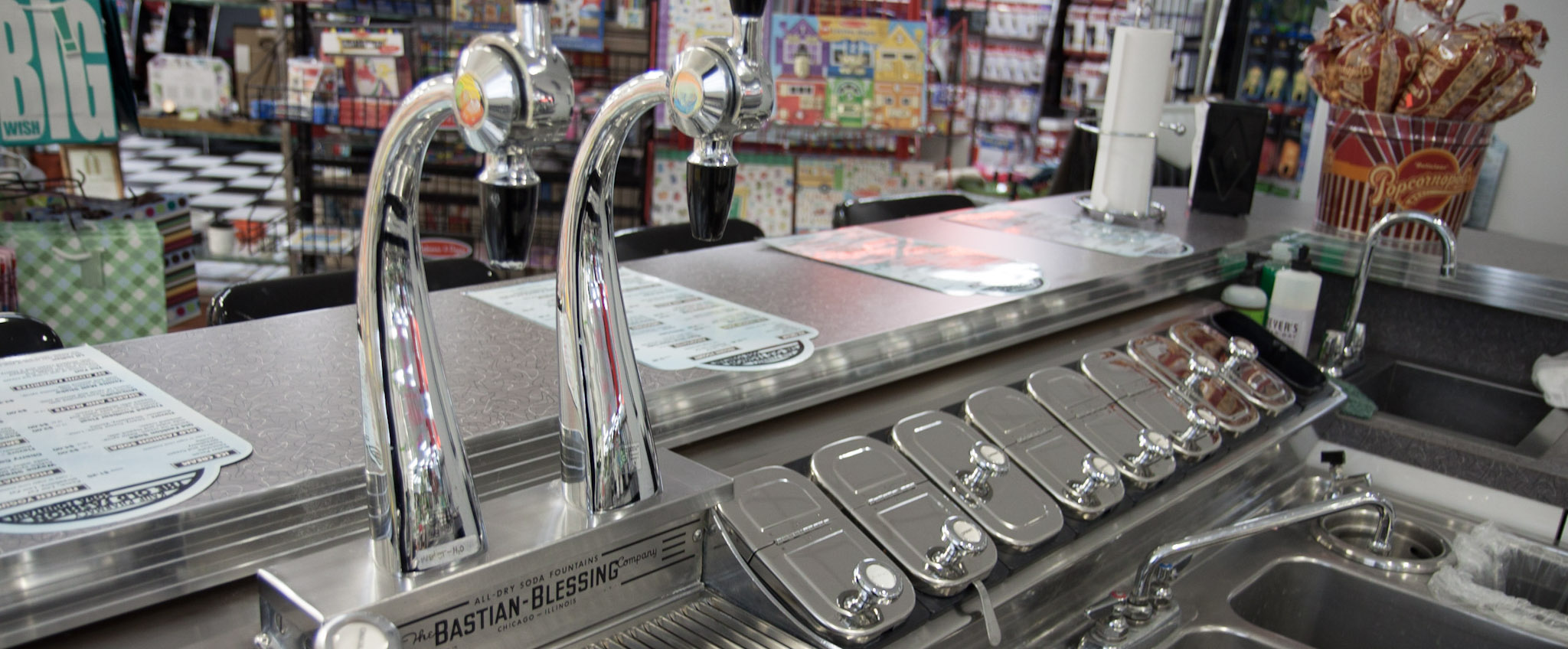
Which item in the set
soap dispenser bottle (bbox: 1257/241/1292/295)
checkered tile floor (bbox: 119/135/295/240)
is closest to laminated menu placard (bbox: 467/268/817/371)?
soap dispenser bottle (bbox: 1257/241/1292/295)

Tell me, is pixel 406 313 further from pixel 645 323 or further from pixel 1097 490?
pixel 1097 490

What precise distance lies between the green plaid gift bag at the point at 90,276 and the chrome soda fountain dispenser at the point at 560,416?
2.46 metres

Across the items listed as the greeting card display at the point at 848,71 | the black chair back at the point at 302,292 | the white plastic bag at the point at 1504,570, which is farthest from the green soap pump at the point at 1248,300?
the greeting card display at the point at 848,71

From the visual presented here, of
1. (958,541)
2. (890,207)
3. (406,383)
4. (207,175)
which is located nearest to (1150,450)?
(958,541)

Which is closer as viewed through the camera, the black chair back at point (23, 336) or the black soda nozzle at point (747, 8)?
the black soda nozzle at point (747, 8)

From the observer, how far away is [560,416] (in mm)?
805

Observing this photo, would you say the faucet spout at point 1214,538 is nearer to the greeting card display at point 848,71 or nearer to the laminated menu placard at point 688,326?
the laminated menu placard at point 688,326

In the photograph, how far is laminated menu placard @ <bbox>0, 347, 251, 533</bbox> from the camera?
0.73 meters

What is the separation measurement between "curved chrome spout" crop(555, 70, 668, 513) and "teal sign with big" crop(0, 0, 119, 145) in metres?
2.38

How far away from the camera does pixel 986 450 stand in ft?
3.70

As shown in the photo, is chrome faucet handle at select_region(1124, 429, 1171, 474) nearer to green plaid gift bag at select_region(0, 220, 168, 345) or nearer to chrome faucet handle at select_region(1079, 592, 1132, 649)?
chrome faucet handle at select_region(1079, 592, 1132, 649)

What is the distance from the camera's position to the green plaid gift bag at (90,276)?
9.04 ft

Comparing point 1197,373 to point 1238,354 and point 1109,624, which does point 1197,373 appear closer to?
point 1238,354

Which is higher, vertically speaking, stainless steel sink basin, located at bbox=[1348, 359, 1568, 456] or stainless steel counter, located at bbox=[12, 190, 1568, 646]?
stainless steel counter, located at bbox=[12, 190, 1568, 646]
